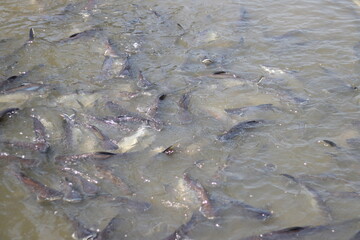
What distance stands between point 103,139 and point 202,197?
1806 mm

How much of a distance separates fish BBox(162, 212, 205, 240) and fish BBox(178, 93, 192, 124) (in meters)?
→ 1.92

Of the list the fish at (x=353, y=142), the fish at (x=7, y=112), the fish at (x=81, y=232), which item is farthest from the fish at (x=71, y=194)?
the fish at (x=353, y=142)

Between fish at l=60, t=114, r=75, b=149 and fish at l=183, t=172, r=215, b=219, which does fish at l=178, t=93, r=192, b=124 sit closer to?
fish at l=183, t=172, r=215, b=219

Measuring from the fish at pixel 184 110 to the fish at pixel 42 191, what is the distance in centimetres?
222

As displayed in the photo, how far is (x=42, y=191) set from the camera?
14.9 feet

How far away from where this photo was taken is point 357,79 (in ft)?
22.8

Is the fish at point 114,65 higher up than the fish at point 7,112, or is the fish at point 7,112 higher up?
the fish at point 114,65

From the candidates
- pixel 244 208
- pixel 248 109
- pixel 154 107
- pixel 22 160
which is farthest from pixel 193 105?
pixel 22 160

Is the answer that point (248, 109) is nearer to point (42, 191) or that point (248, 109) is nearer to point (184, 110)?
point (184, 110)

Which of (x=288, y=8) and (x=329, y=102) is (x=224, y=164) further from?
(x=288, y=8)

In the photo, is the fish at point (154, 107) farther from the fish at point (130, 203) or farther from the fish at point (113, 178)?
the fish at point (130, 203)

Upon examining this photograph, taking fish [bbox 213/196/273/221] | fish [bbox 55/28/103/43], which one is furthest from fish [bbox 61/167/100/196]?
fish [bbox 55/28/103/43]

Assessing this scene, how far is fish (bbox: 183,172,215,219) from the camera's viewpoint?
14.3ft

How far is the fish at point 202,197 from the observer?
4.35 m
